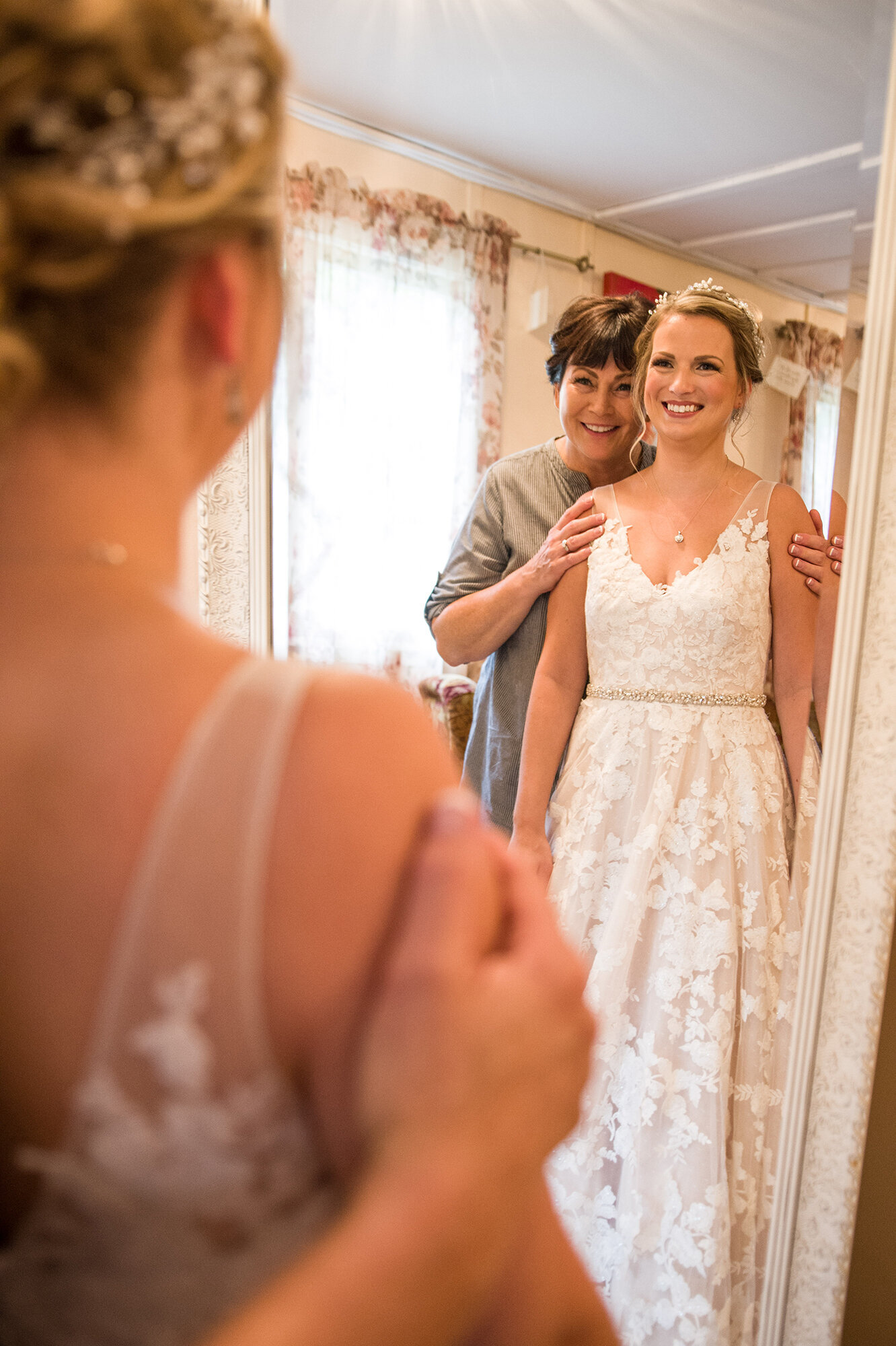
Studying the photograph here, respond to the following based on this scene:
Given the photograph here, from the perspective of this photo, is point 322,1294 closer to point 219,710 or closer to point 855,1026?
point 219,710

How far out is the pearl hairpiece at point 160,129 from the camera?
34 centimetres

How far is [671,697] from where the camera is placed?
4.19 feet

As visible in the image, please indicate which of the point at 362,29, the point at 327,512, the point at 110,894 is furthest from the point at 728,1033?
the point at 362,29

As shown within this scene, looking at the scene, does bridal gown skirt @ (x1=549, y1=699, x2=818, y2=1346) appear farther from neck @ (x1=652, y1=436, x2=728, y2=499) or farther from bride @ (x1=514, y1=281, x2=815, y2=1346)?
neck @ (x1=652, y1=436, x2=728, y2=499)

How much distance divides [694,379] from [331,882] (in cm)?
102

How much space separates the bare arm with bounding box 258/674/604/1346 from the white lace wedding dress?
86cm

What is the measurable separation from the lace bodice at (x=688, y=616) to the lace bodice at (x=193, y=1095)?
37.1 inches

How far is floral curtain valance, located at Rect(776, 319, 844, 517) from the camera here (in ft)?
3.06

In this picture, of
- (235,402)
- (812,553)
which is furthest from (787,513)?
(235,402)

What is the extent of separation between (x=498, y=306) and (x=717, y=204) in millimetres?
332

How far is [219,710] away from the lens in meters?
0.37

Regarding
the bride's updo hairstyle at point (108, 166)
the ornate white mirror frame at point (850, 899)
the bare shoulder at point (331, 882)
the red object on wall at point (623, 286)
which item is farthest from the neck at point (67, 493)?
the red object on wall at point (623, 286)

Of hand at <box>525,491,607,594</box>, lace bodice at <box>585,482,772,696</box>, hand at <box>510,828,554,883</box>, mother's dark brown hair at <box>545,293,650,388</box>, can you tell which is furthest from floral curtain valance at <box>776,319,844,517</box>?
hand at <box>510,828,554,883</box>

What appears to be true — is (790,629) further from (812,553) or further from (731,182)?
(731,182)
